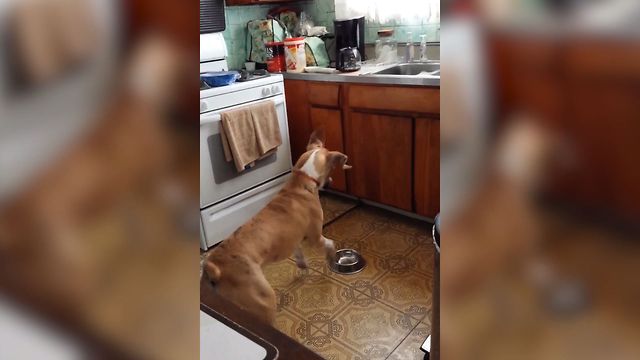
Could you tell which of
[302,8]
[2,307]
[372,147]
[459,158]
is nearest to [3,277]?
[2,307]

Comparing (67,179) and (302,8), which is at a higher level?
(302,8)

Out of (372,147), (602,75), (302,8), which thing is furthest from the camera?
(302,8)

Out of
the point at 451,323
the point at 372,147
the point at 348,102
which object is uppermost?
the point at 451,323

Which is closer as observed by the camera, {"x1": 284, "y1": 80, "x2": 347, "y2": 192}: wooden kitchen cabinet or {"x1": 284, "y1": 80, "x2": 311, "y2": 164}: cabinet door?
{"x1": 284, "y1": 80, "x2": 347, "y2": 192}: wooden kitchen cabinet

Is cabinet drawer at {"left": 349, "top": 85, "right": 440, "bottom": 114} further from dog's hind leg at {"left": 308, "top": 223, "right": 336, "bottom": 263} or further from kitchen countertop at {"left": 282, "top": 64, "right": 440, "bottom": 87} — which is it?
dog's hind leg at {"left": 308, "top": 223, "right": 336, "bottom": 263}

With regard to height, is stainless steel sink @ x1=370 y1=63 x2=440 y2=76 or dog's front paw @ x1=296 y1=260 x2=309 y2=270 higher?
stainless steel sink @ x1=370 y1=63 x2=440 y2=76

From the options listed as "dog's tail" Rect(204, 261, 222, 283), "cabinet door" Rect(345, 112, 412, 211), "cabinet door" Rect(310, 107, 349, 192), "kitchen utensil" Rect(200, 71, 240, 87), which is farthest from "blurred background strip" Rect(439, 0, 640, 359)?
"cabinet door" Rect(310, 107, 349, 192)

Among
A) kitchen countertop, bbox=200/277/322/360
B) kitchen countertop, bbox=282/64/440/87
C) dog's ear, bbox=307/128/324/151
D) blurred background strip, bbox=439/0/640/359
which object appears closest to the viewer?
blurred background strip, bbox=439/0/640/359

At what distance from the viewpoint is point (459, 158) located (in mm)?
149

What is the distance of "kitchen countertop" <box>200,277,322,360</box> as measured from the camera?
23.0 inches

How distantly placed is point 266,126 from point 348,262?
0.95 metres

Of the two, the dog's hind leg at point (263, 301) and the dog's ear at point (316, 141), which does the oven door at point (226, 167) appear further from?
the dog's hind leg at point (263, 301)

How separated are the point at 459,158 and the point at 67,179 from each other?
0.13 meters

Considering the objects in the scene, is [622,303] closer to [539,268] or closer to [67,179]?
[539,268]
